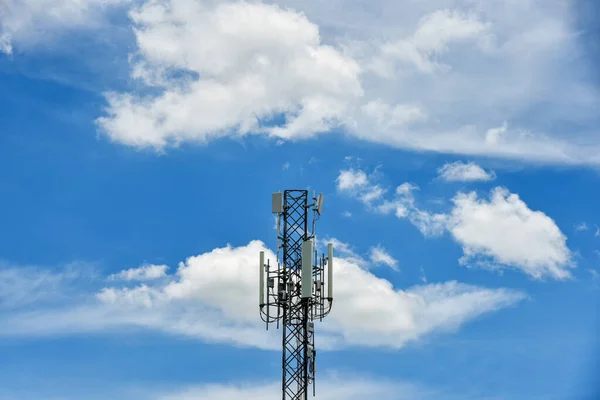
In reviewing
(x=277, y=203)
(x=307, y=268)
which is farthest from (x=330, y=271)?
(x=277, y=203)

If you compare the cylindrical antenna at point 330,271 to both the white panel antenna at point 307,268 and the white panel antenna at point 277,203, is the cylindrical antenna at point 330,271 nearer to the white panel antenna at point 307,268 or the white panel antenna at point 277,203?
the white panel antenna at point 307,268

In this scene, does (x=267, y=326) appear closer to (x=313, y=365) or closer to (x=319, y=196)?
(x=313, y=365)

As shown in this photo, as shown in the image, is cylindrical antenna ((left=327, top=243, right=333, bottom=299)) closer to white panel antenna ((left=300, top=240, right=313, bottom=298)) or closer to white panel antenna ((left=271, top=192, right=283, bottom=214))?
white panel antenna ((left=300, top=240, right=313, bottom=298))

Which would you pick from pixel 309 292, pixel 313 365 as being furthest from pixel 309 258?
pixel 313 365

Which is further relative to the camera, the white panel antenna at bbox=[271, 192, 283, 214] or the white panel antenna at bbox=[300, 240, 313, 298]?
the white panel antenna at bbox=[271, 192, 283, 214]

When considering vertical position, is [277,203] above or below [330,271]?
above

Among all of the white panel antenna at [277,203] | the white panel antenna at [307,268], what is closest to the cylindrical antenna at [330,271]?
the white panel antenna at [307,268]

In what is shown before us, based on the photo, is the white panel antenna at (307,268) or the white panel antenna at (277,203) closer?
the white panel antenna at (307,268)

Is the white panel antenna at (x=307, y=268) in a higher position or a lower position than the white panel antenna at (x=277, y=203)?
lower

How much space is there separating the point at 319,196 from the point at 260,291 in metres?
6.33

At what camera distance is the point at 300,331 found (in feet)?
202

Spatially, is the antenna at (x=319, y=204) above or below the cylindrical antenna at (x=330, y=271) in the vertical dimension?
above

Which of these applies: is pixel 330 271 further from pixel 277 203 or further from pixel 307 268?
pixel 277 203

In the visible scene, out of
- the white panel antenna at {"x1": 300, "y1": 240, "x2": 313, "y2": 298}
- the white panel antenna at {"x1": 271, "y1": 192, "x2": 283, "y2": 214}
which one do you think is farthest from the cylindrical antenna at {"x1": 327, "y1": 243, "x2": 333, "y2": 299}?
the white panel antenna at {"x1": 271, "y1": 192, "x2": 283, "y2": 214}
